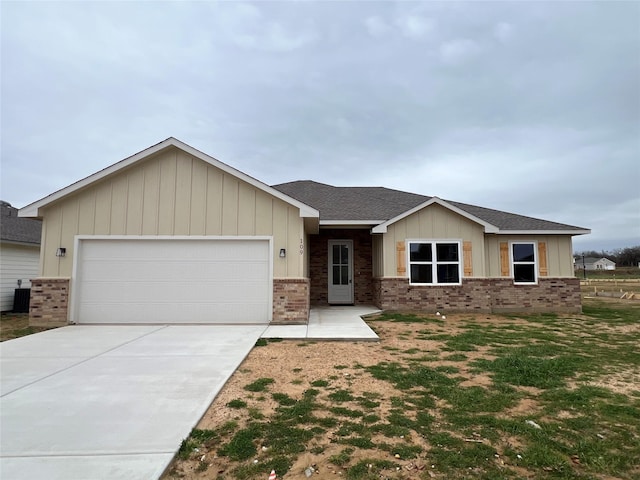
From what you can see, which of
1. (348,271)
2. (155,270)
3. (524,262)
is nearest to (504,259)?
(524,262)

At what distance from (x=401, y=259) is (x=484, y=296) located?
119 inches

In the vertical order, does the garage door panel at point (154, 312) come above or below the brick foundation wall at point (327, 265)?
below

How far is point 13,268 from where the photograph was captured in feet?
39.4

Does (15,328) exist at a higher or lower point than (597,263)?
lower

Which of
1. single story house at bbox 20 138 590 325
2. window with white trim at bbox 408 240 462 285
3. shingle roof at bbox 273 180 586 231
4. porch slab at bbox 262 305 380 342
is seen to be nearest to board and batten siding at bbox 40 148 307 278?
single story house at bbox 20 138 590 325

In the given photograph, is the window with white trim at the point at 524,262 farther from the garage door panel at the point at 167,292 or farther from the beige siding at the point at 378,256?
the garage door panel at the point at 167,292

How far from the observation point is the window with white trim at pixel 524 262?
475 inches

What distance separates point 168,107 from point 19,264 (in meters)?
8.18

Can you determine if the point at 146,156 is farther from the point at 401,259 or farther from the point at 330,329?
the point at 401,259

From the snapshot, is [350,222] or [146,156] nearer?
[146,156]

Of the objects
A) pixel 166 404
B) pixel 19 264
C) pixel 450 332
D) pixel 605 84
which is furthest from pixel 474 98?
pixel 19 264

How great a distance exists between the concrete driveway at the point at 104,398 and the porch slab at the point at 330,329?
39.1 inches

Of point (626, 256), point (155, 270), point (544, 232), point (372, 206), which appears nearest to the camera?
point (155, 270)

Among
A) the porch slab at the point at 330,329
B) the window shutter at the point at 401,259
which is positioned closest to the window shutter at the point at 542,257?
the window shutter at the point at 401,259
